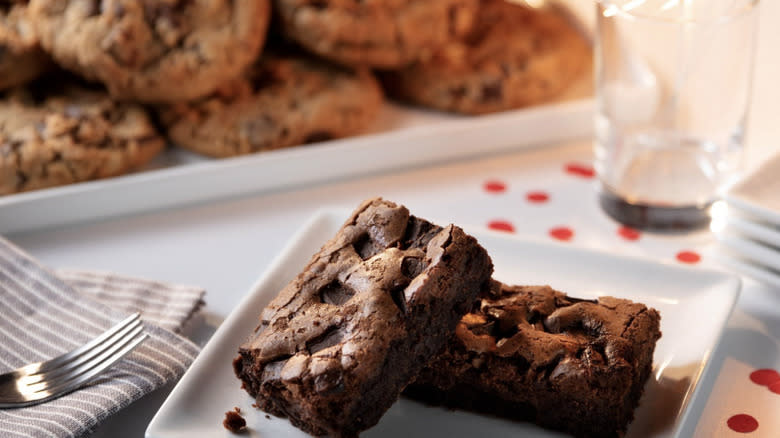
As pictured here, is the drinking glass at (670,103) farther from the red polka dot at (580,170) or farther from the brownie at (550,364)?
the brownie at (550,364)

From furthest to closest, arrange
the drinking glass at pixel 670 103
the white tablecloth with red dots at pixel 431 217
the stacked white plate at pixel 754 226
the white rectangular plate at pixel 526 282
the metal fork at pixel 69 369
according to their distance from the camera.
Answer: the drinking glass at pixel 670 103 < the white tablecloth with red dots at pixel 431 217 < the stacked white plate at pixel 754 226 < the metal fork at pixel 69 369 < the white rectangular plate at pixel 526 282

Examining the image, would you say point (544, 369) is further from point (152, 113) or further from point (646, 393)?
point (152, 113)

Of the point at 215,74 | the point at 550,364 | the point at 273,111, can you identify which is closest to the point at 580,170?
the point at 273,111

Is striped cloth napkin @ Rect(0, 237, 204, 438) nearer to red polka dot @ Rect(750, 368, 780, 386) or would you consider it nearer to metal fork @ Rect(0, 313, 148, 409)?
metal fork @ Rect(0, 313, 148, 409)

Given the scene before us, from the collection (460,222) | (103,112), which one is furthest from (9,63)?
(460,222)

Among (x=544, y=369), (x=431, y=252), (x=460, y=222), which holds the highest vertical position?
(x=431, y=252)

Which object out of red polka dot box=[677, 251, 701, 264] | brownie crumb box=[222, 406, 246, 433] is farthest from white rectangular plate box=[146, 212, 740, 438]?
red polka dot box=[677, 251, 701, 264]

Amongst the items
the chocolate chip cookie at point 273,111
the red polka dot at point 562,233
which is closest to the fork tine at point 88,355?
the chocolate chip cookie at point 273,111
